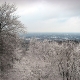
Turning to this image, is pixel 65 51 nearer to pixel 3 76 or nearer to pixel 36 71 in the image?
pixel 36 71

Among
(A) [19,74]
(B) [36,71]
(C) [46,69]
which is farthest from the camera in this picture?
(C) [46,69]

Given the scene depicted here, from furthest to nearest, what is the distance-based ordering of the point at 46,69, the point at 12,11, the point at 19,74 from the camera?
the point at 46,69
the point at 19,74
the point at 12,11

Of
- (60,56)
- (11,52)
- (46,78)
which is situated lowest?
(46,78)

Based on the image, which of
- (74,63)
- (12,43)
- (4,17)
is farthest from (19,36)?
(74,63)

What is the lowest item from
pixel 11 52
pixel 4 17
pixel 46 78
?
pixel 46 78

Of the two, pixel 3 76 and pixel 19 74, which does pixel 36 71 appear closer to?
pixel 19 74

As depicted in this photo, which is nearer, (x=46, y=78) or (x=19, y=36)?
(x=19, y=36)

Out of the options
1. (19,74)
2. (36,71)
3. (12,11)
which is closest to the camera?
(12,11)

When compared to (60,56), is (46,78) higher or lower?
lower

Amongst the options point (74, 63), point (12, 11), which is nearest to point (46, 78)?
point (74, 63)
